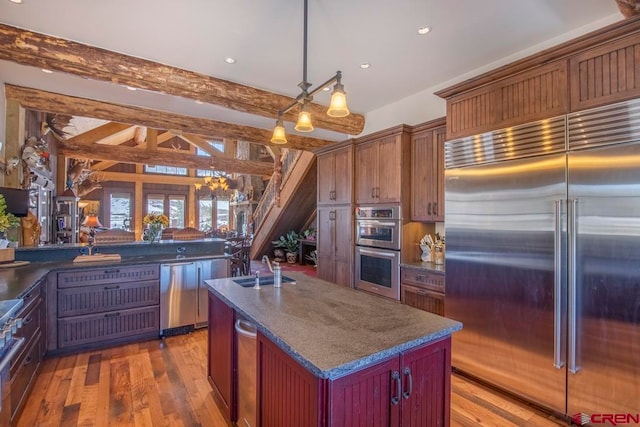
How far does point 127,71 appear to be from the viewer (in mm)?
3109

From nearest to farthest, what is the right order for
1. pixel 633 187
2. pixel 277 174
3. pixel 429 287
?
pixel 633 187, pixel 429 287, pixel 277 174

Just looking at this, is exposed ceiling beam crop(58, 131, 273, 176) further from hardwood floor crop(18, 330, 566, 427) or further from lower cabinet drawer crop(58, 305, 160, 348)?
hardwood floor crop(18, 330, 566, 427)

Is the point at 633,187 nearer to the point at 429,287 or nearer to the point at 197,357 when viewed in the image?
the point at 429,287

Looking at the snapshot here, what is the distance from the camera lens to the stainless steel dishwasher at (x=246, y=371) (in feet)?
6.07

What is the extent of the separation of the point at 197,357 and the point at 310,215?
5.61 m

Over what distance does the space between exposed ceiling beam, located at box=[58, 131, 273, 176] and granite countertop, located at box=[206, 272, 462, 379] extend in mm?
7190

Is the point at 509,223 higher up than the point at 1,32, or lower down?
lower down

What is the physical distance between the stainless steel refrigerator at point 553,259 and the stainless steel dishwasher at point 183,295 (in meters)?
3.02

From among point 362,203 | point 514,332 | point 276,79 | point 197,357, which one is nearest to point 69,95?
point 276,79

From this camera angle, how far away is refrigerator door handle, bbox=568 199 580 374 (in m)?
2.18

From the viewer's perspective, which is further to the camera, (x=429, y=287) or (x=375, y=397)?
(x=429, y=287)

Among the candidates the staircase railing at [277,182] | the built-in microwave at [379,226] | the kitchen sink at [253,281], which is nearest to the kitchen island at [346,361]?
the kitchen sink at [253,281]

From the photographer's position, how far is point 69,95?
4.32m

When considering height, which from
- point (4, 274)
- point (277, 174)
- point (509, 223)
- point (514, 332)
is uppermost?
point (277, 174)
